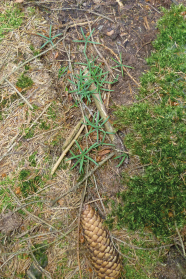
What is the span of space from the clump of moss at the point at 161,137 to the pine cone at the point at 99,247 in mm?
238

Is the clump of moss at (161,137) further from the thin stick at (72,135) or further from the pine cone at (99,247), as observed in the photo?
the thin stick at (72,135)

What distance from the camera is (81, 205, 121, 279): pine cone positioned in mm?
2057

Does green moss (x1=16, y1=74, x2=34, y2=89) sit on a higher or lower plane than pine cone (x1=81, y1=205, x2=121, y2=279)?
higher

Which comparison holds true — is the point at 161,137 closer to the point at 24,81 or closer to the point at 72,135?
the point at 72,135

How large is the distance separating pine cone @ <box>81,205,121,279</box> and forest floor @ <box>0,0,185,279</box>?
0.12 m

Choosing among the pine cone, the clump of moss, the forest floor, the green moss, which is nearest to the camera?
the clump of moss

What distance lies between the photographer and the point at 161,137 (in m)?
1.85

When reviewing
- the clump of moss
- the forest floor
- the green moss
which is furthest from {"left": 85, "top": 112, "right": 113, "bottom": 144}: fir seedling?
the green moss

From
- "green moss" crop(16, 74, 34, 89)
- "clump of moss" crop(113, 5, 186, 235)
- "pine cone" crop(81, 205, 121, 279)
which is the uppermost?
"green moss" crop(16, 74, 34, 89)

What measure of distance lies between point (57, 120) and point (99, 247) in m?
1.43

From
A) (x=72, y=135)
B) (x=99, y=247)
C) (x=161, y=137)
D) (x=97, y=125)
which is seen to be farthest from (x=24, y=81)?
(x=99, y=247)

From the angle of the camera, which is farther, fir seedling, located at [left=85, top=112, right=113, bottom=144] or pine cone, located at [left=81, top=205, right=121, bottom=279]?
fir seedling, located at [left=85, top=112, right=113, bottom=144]

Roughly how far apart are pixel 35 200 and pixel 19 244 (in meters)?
0.50

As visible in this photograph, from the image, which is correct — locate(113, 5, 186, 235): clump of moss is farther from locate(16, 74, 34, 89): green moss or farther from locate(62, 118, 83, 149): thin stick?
locate(16, 74, 34, 89): green moss
